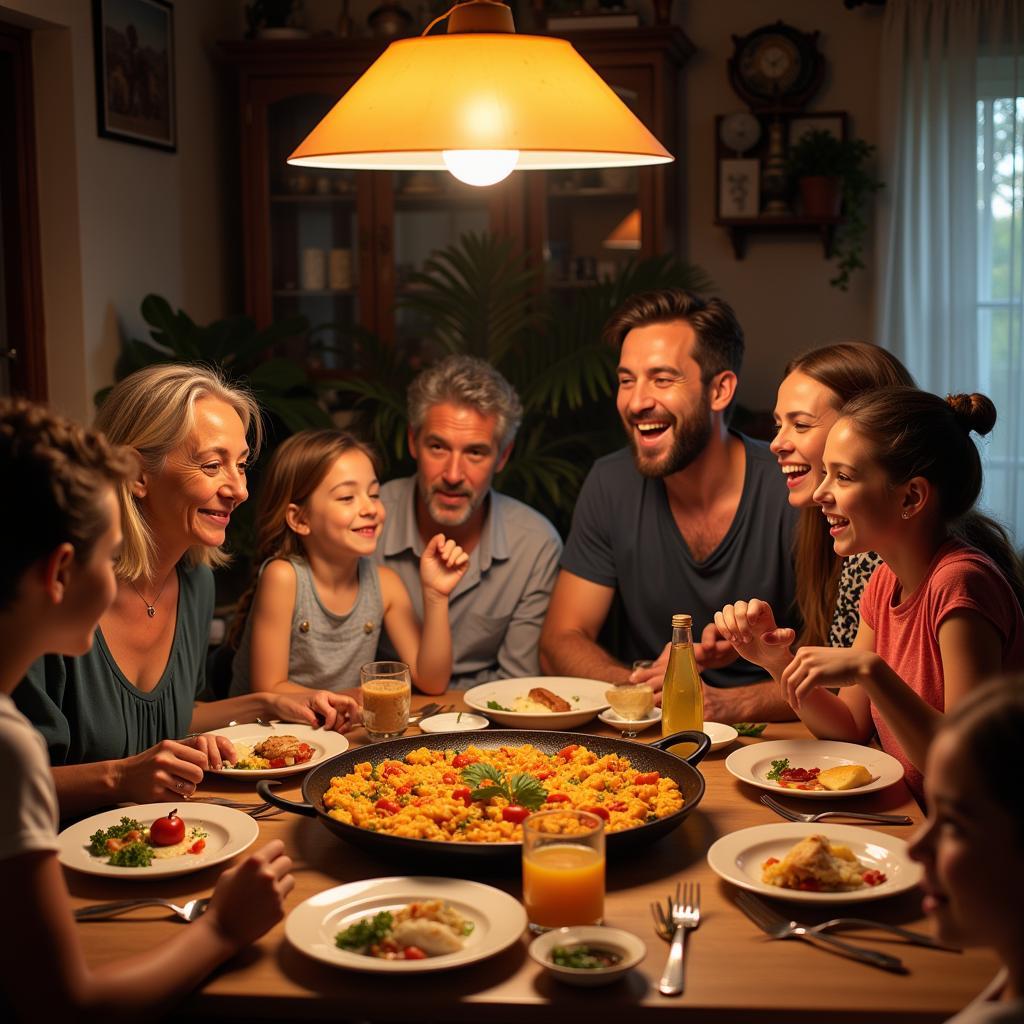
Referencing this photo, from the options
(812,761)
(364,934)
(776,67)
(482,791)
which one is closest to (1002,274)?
(776,67)

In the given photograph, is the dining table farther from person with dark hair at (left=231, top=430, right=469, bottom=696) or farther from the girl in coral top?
person with dark hair at (left=231, top=430, right=469, bottom=696)

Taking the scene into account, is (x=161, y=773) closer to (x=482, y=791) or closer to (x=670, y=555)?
(x=482, y=791)

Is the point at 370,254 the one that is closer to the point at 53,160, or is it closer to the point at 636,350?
the point at 53,160

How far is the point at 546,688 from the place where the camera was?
2.31m

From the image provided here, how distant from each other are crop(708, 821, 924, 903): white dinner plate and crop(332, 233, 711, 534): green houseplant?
245 cm

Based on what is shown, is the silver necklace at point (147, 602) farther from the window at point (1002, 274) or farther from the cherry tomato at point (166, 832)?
the window at point (1002, 274)

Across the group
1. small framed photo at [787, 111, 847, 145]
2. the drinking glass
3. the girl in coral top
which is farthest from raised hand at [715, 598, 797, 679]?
small framed photo at [787, 111, 847, 145]

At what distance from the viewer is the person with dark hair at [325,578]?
8.73 feet

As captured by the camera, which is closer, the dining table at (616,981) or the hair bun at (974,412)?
the dining table at (616,981)

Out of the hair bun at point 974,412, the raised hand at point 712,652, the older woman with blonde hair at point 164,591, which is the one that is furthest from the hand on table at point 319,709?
the hair bun at point 974,412

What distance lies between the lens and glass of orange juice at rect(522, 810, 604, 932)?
1356mm

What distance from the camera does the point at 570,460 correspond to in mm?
4316

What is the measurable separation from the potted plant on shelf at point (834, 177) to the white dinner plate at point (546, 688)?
3.03m

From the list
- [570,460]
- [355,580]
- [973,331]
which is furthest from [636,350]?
[973,331]
